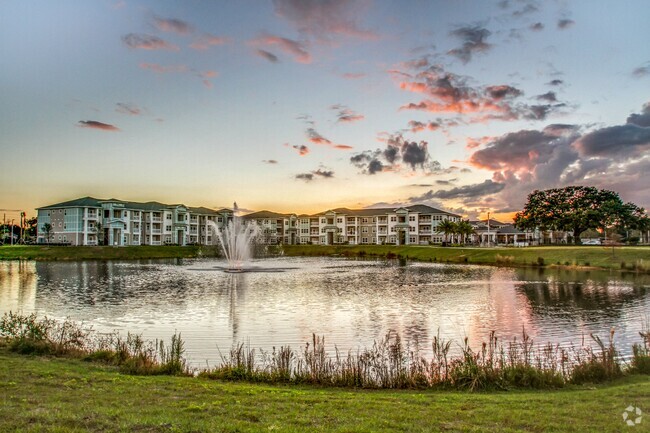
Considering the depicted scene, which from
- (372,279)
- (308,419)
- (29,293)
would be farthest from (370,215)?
(308,419)

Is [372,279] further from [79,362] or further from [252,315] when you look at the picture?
[79,362]

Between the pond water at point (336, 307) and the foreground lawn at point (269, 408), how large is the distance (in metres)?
5.87

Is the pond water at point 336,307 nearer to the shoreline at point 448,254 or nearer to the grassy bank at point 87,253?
the shoreline at point 448,254

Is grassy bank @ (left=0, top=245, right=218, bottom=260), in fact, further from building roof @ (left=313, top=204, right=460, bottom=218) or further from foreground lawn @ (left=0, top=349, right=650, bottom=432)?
foreground lawn @ (left=0, top=349, right=650, bottom=432)

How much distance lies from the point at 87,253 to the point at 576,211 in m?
98.0

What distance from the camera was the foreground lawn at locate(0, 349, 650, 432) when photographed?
26.3 ft

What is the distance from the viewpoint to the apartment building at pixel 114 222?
11338 cm

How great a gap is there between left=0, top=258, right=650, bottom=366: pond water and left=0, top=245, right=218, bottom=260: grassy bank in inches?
1629

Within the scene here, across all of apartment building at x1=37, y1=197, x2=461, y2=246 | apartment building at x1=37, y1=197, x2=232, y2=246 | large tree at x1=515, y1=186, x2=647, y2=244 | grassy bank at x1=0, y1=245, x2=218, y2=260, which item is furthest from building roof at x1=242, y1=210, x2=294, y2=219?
large tree at x1=515, y1=186, x2=647, y2=244

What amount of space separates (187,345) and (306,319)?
26.2ft

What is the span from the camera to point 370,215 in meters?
148

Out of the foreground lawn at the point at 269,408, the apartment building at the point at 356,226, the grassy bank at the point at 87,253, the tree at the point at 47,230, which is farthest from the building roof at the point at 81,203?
the foreground lawn at the point at 269,408

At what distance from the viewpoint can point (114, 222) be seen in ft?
381

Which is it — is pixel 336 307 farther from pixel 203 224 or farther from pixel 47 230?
pixel 203 224
